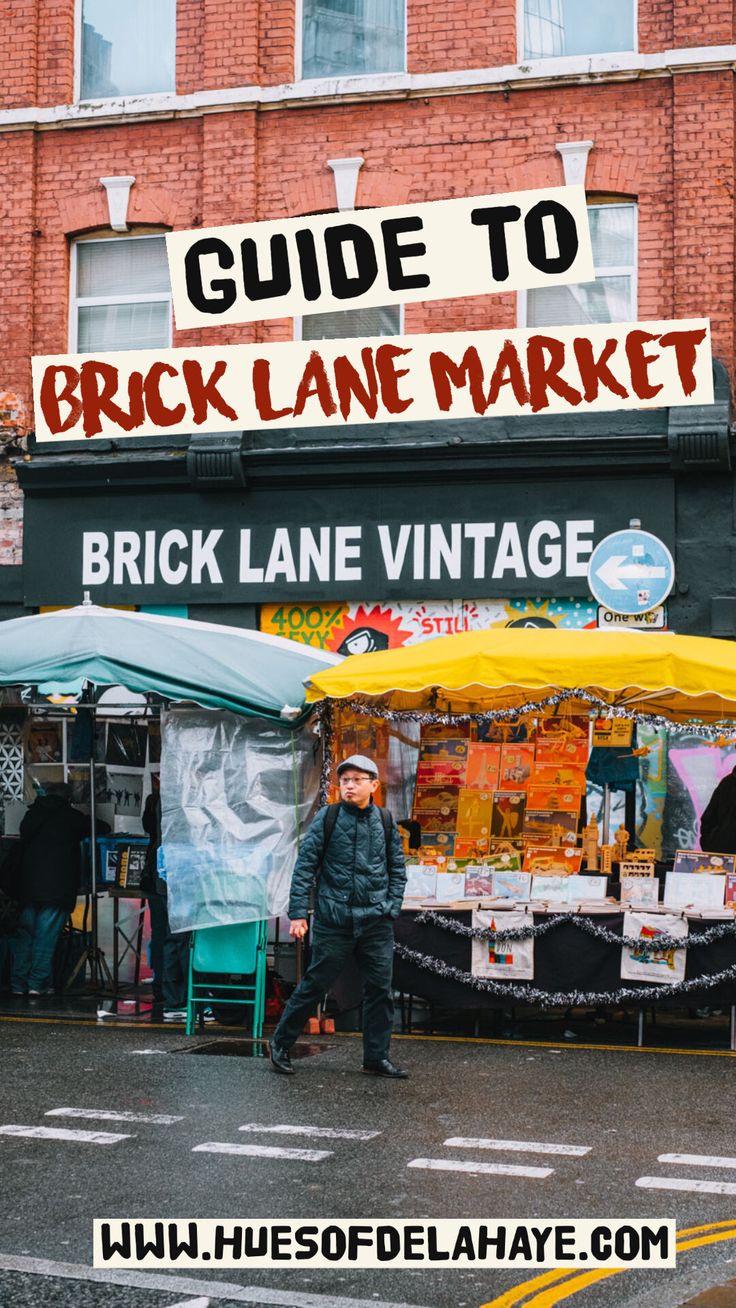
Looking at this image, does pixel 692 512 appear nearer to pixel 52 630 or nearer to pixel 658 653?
pixel 658 653

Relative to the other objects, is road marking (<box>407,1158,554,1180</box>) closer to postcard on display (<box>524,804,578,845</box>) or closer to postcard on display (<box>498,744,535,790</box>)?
postcard on display (<box>524,804,578,845</box>)

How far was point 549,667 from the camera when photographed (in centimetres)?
1186

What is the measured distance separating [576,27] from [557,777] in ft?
28.1

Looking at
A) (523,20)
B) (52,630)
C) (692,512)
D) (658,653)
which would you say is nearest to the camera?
(658,653)

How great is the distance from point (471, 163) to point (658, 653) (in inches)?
298

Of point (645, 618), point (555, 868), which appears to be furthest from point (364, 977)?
point (645, 618)

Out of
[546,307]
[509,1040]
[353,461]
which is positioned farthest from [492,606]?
[509,1040]

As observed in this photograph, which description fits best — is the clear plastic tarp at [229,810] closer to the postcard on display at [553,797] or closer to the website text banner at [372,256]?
the postcard on display at [553,797]

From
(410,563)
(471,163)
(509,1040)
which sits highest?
(471,163)

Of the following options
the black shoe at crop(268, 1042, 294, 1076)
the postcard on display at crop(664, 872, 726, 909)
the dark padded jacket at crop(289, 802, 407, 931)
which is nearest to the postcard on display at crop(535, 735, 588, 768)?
the postcard on display at crop(664, 872, 726, 909)

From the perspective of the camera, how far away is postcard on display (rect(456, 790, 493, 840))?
533 inches

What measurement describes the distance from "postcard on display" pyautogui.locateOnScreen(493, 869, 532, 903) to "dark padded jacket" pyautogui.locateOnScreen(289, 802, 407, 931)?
6.34 ft

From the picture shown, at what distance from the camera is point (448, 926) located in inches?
480

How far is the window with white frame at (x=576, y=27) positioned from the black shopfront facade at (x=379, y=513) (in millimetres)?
4033
